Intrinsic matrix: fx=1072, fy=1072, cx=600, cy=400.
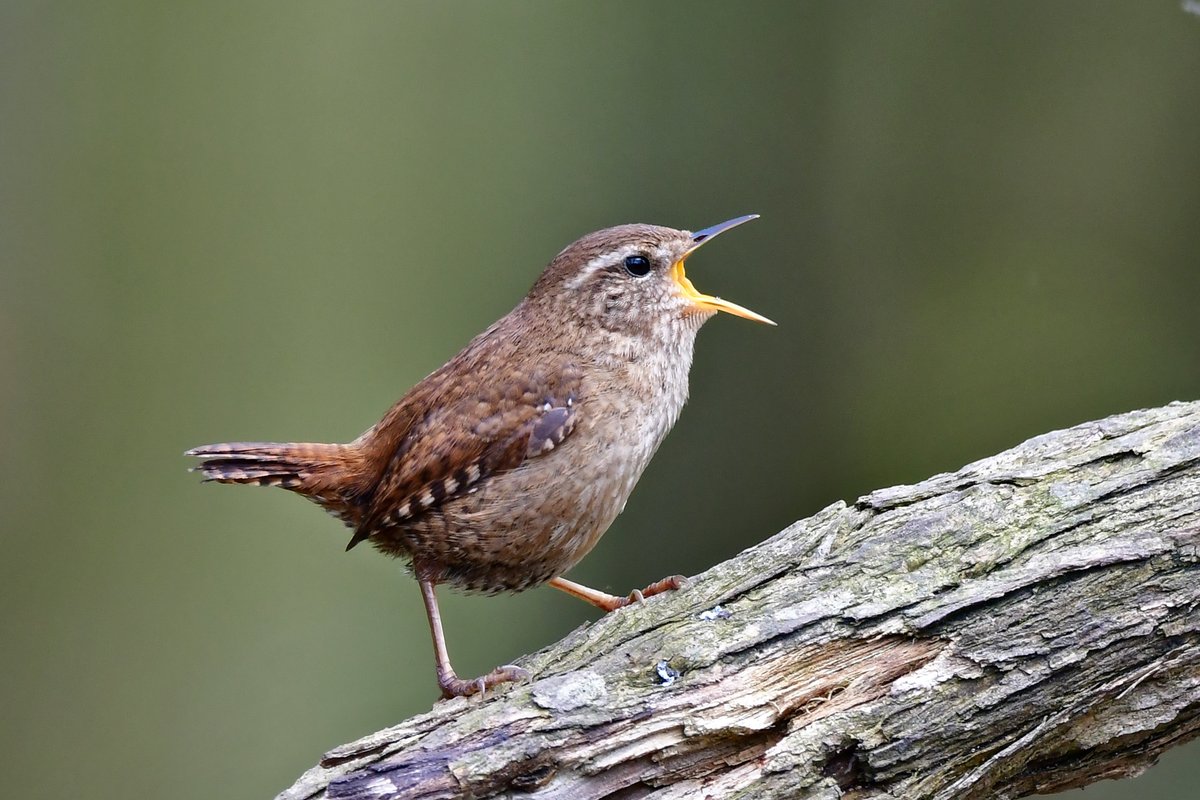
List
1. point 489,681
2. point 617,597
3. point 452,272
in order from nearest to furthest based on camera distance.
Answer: point 489,681, point 617,597, point 452,272

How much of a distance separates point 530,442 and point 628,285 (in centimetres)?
61

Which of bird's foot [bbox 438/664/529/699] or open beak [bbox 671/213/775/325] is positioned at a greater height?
open beak [bbox 671/213/775/325]

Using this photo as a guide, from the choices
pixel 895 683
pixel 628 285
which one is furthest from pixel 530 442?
pixel 895 683

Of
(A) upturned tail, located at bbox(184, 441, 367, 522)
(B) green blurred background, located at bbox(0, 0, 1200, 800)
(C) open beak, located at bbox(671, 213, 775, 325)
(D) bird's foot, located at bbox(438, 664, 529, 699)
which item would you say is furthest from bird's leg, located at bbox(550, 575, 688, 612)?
(B) green blurred background, located at bbox(0, 0, 1200, 800)

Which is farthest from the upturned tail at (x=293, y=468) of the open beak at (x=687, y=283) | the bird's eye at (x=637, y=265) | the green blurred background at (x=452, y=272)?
the green blurred background at (x=452, y=272)

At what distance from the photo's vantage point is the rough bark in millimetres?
2184

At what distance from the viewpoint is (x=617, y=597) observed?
3006mm

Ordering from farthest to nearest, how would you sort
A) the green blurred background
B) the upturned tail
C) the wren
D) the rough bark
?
the green blurred background → the upturned tail → the wren → the rough bark

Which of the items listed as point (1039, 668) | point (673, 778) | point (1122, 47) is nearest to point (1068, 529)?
point (1039, 668)

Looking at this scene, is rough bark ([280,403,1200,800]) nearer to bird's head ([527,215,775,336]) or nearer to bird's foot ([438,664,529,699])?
bird's foot ([438,664,529,699])

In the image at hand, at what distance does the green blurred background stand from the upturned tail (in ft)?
6.58

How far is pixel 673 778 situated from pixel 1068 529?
1.04 meters

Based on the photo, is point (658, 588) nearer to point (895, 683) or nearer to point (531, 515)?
point (531, 515)

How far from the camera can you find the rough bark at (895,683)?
7.16ft
